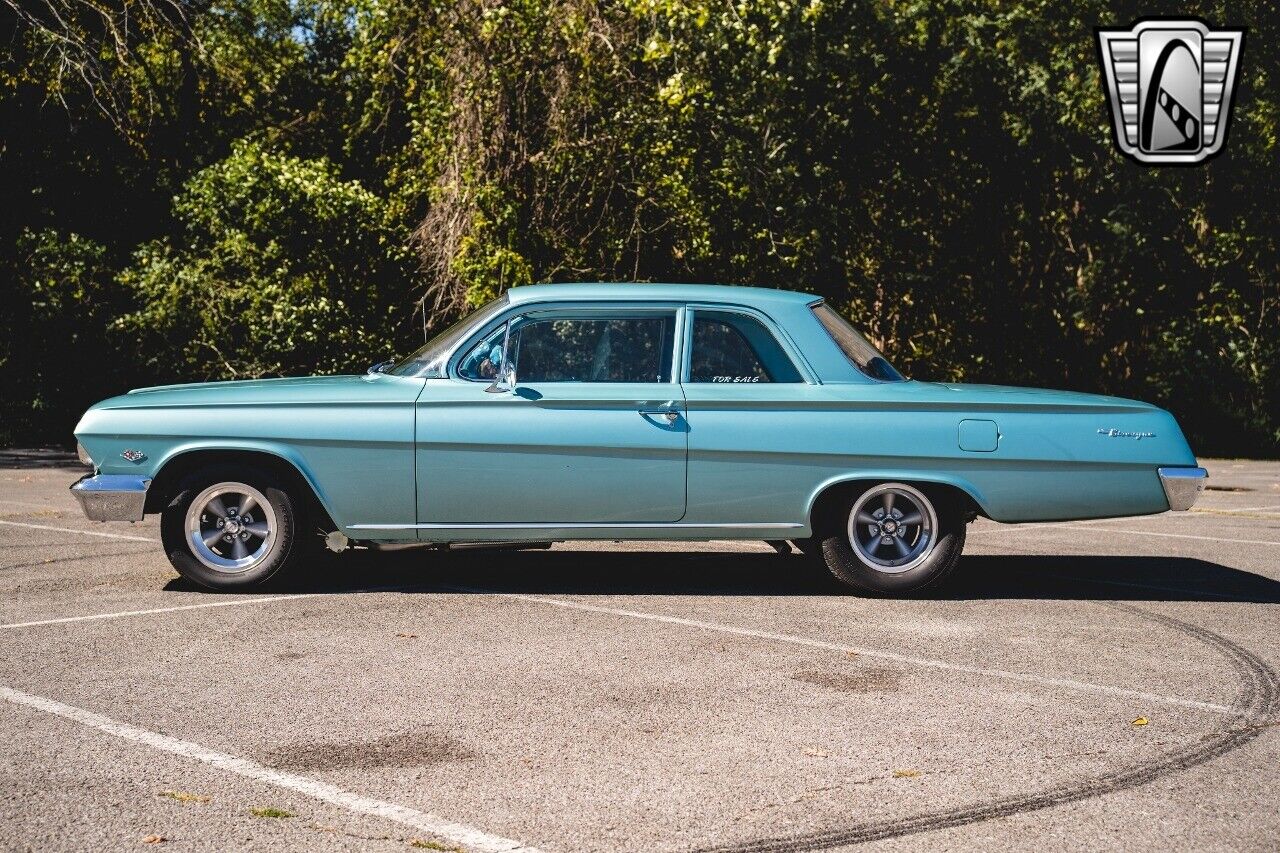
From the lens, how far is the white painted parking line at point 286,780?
412cm

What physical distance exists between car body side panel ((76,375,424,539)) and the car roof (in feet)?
2.99

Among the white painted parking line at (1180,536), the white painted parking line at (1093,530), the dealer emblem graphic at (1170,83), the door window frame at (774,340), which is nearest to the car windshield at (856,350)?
the door window frame at (774,340)

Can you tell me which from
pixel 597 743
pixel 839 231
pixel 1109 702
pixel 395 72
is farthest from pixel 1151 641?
pixel 395 72

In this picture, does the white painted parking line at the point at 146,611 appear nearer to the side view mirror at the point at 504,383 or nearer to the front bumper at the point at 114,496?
the front bumper at the point at 114,496

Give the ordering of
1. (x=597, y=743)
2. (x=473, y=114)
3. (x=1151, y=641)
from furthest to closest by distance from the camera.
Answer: (x=473, y=114) < (x=1151, y=641) < (x=597, y=743)

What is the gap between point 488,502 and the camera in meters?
8.11

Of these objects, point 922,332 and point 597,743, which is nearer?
point 597,743

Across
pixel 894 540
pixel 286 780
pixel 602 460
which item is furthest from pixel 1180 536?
pixel 286 780

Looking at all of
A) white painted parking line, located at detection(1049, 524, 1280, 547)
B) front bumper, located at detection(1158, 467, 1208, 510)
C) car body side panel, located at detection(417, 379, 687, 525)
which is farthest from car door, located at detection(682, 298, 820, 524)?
white painted parking line, located at detection(1049, 524, 1280, 547)

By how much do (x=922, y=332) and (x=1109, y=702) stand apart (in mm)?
18924

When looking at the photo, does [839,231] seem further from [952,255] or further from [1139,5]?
[1139,5]

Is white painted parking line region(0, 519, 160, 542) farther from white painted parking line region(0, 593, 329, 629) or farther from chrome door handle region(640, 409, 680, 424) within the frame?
chrome door handle region(640, 409, 680, 424)

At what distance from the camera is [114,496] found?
318 inches

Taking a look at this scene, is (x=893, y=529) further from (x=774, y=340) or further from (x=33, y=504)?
(x=33, y=504)
